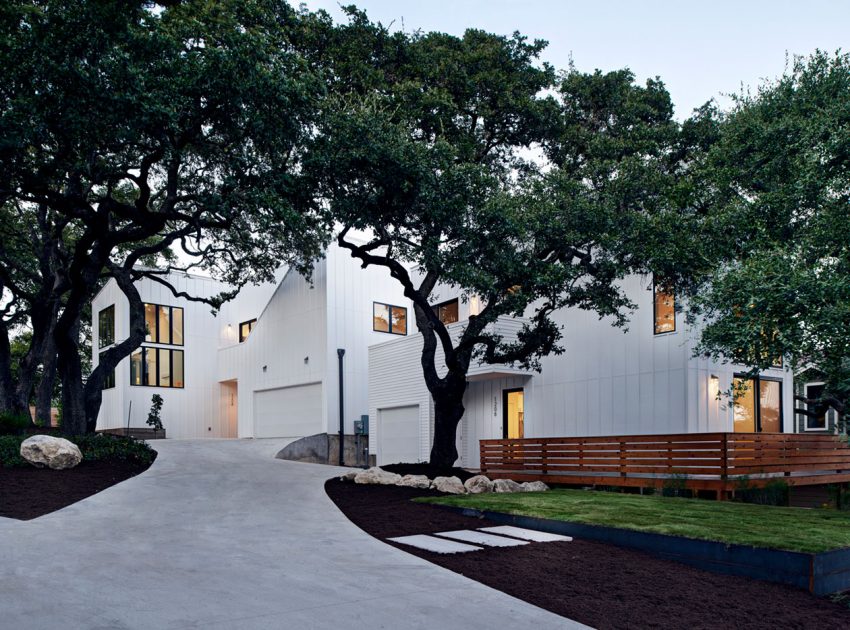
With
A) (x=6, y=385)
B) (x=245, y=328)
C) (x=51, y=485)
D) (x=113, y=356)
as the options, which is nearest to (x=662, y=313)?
(x=51, y=485)

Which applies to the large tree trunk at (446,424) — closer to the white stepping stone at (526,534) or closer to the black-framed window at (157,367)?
the white stepping stone at (526,534)

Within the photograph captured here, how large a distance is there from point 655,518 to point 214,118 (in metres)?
9.69

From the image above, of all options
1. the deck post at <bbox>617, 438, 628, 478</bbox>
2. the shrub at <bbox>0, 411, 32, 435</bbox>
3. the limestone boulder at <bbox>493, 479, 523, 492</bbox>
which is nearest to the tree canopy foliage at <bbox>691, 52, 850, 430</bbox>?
the deck post at <bbox>617, 438, 628, 478</bbox>

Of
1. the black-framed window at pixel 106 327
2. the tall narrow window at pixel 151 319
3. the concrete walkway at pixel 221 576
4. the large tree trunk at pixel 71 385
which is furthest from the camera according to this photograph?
the black-framed window at pixel 106 327

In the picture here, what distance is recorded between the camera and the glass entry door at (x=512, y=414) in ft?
66.3

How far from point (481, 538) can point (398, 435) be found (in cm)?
1435

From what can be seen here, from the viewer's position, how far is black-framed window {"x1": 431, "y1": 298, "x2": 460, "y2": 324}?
22.2 metres

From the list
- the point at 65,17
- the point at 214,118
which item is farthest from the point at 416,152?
the point at 65,17

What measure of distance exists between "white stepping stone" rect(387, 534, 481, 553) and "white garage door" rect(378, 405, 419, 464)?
13.4 meters

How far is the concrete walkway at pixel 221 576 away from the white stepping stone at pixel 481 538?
1.04 m

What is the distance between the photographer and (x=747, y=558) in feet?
22.9

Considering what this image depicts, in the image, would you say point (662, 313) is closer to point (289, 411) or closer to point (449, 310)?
point (449, 310)

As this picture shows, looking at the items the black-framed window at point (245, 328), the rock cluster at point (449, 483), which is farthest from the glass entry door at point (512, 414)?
the black-framed window at point (245, 328)

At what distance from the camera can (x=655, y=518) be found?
29.9ft
